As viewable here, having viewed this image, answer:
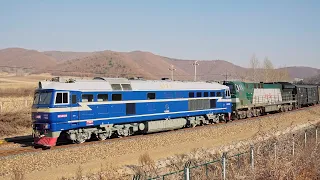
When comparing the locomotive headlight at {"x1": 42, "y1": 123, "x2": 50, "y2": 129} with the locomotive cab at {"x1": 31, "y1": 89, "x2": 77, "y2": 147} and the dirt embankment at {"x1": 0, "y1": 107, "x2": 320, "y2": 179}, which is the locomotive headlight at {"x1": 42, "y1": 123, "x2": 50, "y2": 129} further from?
the dirt embankment at {"x1": 0, "y1": 107, "x2": 320, "y2": 179}

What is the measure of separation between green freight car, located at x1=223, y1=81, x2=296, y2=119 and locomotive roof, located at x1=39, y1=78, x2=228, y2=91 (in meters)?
6.92

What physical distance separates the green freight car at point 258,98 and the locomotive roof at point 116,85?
6919mm

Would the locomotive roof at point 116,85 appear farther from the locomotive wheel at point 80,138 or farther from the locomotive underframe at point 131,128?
the locomotive wheel at point 80,138

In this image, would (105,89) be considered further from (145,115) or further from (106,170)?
(106,170)

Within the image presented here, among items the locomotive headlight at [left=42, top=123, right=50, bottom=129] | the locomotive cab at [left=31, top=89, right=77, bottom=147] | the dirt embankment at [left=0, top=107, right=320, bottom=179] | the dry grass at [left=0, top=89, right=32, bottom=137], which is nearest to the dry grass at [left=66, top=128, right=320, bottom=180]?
the dirt embankment at [left=0, top=107, right=320, bottom=179]

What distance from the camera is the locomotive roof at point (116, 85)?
22.2 m

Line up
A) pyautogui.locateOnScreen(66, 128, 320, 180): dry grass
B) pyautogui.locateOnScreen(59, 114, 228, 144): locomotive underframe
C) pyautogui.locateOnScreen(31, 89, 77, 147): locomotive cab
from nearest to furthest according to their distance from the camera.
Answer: pyautogui.locateOnScreen(66, 128, 320, 180): dry grass → pyautogui.locateOnScreen(31, 89, 77, 147): locomotive cab → pyautogui.locateOnScreen(59, 114, 228, 144): locomotive underframe

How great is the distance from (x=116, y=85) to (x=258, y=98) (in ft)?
78.2

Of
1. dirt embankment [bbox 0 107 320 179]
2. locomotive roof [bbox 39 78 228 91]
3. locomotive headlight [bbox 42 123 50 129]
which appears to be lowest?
dirt embankment [bbox 0 107 320 179]

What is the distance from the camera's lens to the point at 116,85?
987 inches

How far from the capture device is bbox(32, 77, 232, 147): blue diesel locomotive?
21.5 meters

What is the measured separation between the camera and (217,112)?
3488 cm

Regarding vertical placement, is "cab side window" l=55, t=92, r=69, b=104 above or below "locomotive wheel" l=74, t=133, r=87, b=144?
above

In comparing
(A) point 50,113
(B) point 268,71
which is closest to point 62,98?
(A) point 50,113
